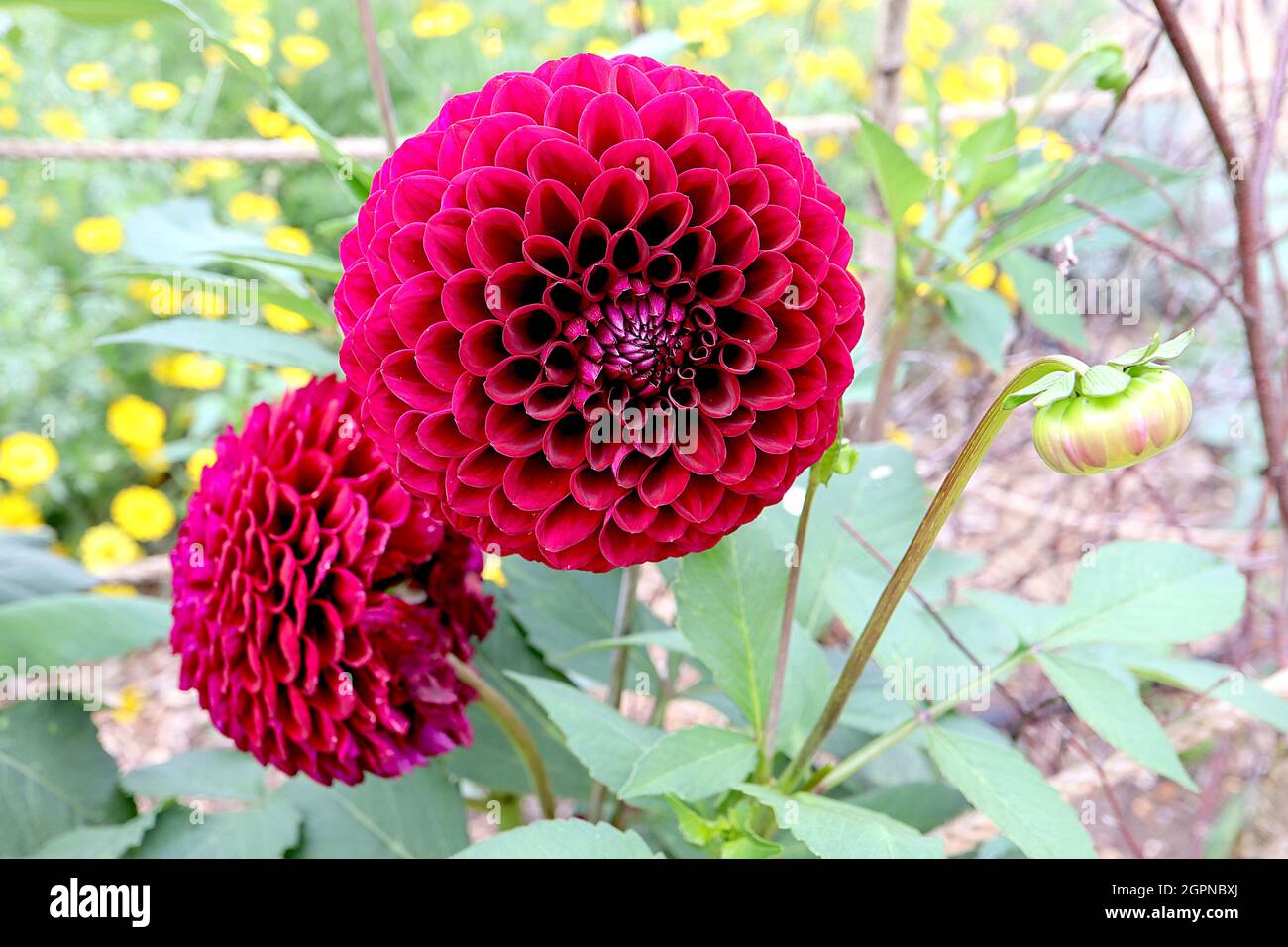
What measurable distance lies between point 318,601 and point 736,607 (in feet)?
0.55

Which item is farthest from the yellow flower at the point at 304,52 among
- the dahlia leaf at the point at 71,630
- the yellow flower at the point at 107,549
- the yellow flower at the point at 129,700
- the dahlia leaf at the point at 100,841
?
the dahlia leaf at the point at 100,841

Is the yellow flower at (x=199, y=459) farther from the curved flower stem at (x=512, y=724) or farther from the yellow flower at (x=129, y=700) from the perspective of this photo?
the curved flower stem at (x=512, y=724)

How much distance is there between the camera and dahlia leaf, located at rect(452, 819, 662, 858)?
336 millimetres

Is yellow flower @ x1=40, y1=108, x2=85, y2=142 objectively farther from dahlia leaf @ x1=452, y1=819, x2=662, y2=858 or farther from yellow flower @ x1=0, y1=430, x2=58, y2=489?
dahlia leaf @ x1=452, y1=819, x2=662, y2=858

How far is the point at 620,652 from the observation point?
53 cm

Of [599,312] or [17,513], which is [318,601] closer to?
[599,312]

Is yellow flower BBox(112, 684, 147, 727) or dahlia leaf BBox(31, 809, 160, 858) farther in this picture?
yellow flower BBox(112, 684, 147, 727)

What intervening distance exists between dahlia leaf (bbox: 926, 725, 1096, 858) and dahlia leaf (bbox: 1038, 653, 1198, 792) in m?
0.04

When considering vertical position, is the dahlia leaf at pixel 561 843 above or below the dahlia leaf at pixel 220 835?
above

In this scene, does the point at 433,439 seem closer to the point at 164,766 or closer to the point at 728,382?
the point at 728,382

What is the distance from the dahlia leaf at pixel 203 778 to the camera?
0.53 meters

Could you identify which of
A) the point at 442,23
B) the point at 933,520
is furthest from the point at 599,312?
the point at 442,23

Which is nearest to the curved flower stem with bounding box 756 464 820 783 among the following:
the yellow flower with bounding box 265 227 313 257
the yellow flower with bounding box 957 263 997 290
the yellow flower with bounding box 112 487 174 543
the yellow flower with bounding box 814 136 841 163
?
the yellow flower with bounding box 957 263 997 290

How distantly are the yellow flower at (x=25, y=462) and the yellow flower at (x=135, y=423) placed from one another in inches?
3.6
